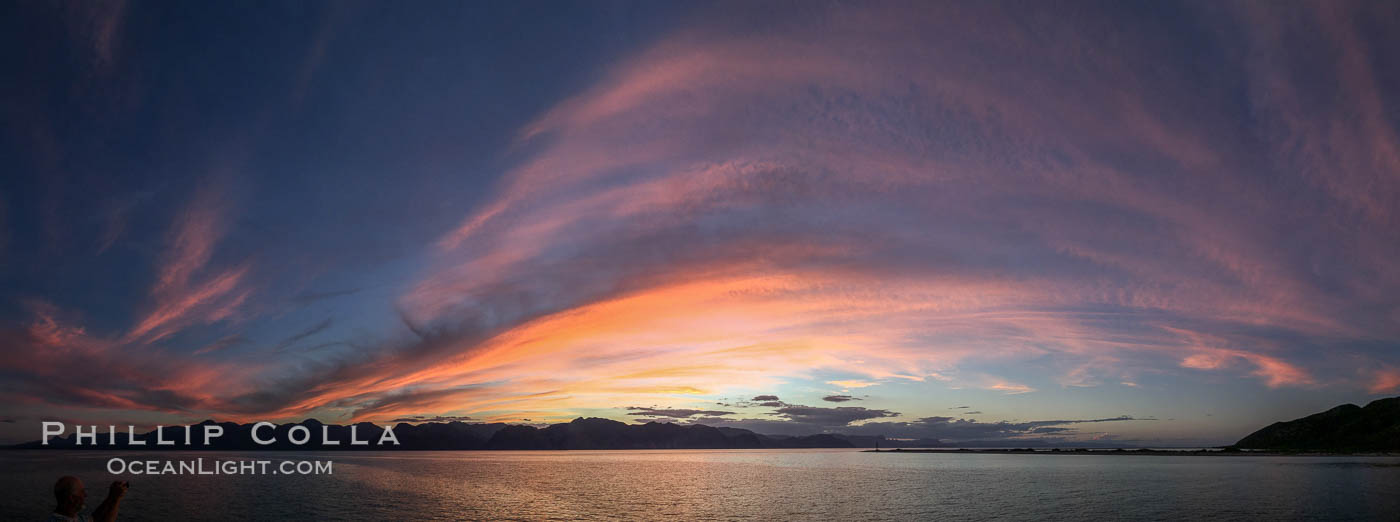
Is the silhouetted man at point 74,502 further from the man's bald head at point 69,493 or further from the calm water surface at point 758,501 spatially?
the calm water surface at point 758,501

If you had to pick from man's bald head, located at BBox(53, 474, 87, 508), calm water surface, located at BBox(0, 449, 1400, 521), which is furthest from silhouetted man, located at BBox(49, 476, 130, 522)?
calm water surface, located at BBox(0, 449, 1400, 521)

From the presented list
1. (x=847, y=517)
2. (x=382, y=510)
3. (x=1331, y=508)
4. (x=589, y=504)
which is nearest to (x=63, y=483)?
(x=847, y=517)

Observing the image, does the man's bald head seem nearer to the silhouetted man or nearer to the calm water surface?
the silhouetted man

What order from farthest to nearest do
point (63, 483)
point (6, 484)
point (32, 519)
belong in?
point (6, 484) → point (32, 519) → point (63, 483)

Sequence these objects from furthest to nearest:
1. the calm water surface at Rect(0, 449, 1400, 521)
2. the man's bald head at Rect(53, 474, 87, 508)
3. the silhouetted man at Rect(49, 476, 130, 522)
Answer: the calm water surface at Rect(0, 449, 1400, 521), the man's bald head at Rect(53, 474, 87, 508), the silhouetted man at Rect(49, 476, 130, 522)

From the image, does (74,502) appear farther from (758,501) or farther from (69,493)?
(758,501)

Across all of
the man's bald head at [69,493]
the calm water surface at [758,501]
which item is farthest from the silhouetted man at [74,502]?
the calm water surface at [758,501]

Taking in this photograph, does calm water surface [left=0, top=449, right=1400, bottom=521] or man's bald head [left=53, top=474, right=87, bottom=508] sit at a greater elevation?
man's bald head [left=53, top=474, right=87, bottom=508]

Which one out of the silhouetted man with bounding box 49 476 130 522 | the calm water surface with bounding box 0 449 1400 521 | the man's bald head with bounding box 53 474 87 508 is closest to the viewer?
the silhouetted man with bounding box 49 476 130 522

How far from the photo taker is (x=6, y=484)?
10956cm

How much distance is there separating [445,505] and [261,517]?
19802mm

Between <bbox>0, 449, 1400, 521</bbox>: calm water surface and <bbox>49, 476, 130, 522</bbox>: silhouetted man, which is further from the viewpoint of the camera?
<bbox>0, 449, 1400, 521</bbox>: calm water surface

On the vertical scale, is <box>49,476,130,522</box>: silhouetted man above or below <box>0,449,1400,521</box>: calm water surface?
above

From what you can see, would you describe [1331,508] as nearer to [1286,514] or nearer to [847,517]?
[1286,514]
